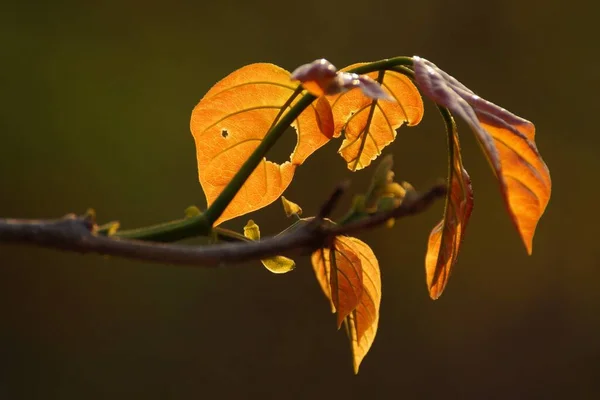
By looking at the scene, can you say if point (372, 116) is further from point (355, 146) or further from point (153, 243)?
point (153, 243)

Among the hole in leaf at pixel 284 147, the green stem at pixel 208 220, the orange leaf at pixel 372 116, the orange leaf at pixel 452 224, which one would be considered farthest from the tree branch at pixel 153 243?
the hole in leaf at pixel 284 147

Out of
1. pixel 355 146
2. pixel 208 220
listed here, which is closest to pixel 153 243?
pixel 208 220

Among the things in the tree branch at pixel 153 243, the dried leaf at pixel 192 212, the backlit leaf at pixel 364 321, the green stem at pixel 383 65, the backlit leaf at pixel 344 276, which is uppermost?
the green stem at pixel 383 65

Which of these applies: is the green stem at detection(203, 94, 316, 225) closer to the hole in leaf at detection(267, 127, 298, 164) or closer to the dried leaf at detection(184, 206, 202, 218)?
the dried leaf at detection(184, 206, 202, 218)

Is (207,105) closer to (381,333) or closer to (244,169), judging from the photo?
(244,169)

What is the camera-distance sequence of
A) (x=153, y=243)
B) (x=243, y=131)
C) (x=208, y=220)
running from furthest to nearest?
1. (x=243, y=131)
2. (x=208, y=220)
3. (x=153, y=243)

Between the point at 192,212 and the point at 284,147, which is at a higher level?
the point at 284,147

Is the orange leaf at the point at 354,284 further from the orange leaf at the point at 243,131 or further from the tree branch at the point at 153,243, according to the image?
the tree branch at the point at 153,243
